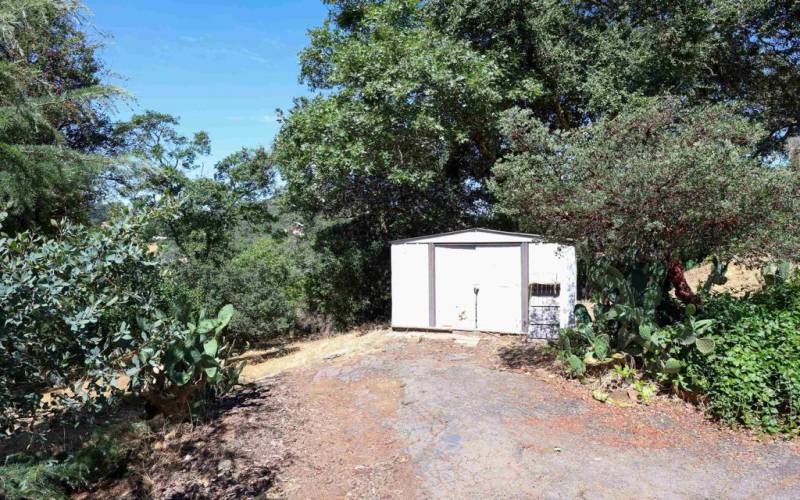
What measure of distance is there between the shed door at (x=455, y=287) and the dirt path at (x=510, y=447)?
288cm

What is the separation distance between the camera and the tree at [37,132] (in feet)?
22.6

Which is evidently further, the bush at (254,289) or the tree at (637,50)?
the bush at (254,289)

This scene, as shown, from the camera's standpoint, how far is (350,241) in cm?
1264

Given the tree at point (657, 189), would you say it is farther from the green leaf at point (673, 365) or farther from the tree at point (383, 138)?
the tree at point (383, 138)

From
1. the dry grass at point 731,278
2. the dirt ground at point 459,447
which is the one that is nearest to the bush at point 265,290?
the dirt ground at point 459,447

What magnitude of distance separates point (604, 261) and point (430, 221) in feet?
19.3

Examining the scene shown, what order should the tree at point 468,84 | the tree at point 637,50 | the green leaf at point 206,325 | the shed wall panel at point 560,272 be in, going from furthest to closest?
the tree at point 637,50 → the tree at point 468,84 → the shed wall panel at point 560,272 → the green leaf at point 206,325

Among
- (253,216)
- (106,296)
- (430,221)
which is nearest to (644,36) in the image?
(430,221)

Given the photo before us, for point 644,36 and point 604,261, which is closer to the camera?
point 604,261

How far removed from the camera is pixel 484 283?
922 cm

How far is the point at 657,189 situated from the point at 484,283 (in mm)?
4462

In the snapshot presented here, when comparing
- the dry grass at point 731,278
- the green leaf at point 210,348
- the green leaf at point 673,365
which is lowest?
the green leaf at point 673,365

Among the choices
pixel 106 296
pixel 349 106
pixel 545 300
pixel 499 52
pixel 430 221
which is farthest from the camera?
pixel 430 221

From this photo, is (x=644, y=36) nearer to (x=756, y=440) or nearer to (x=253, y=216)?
(x=756, y=440)
